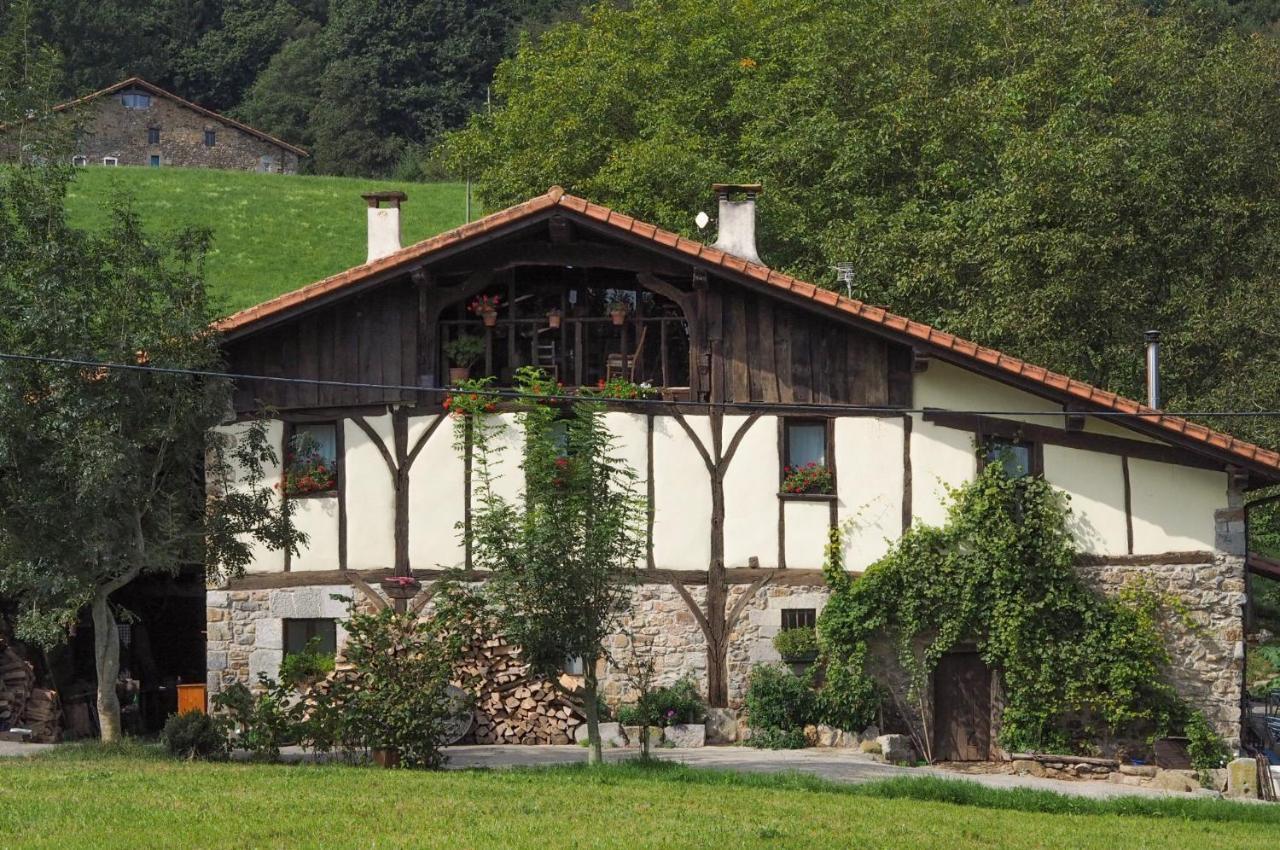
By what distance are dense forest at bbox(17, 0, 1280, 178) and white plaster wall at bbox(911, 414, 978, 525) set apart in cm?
5880

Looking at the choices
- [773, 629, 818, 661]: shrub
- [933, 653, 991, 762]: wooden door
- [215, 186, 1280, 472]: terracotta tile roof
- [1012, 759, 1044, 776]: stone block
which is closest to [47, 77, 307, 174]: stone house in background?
[215, 186, 1280, 472]: terracotta tile roof

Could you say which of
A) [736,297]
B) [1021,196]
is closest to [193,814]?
[736,297]

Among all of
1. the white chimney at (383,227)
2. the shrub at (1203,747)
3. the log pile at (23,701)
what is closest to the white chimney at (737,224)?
the white chimney at (383,227)

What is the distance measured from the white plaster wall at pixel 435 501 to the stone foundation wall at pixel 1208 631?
325 inches

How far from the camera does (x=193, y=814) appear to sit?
14.3 meters

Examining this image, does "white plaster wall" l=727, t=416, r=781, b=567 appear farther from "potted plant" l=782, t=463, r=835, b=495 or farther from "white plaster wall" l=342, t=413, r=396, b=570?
"white plaster wall" l=342, t=413, r=396, b=570

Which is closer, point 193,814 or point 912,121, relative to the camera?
point 193,814

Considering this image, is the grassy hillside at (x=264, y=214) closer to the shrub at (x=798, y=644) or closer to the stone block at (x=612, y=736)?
the stone block at (x=612, y=736)

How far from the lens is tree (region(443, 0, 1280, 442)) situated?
3050cm

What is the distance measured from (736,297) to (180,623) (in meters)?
9.28

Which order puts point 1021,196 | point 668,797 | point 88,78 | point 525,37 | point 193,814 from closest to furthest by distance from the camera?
point 193,814
point 668,797
point 1021,196
point 525,37
point 88,78

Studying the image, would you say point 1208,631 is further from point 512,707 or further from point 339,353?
point 339,353

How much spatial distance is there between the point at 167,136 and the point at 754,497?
60.4 m

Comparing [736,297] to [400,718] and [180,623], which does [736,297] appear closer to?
[400,718]
